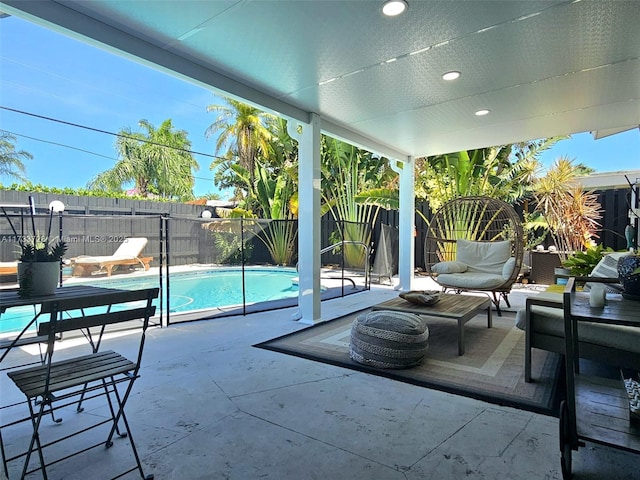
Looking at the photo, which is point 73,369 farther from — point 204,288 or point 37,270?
point 204,288

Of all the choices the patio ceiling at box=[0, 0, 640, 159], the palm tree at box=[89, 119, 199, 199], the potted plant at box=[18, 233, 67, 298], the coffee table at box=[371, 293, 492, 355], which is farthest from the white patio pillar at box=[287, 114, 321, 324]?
the palm tree at box=[89, 119, 199, 199]

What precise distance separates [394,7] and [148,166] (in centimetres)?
1866

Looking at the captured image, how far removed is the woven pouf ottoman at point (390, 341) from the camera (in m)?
2.80

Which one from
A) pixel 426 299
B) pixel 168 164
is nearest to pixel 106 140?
pixel 168 164

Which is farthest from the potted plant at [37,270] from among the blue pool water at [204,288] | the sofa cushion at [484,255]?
the sofa cushion at [484,255]

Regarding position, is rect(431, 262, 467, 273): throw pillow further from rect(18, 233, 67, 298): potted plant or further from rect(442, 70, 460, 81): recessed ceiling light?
rect(18, 233, 67, 298): potted plant

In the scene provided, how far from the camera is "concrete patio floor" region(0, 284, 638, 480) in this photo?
5.38 ft

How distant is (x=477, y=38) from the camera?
113 inches

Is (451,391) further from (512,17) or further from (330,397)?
(512,17)

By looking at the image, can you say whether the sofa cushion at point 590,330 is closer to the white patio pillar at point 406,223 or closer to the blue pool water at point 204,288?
the white patio pillar at point 406,223

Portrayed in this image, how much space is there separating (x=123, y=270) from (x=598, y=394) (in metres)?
7.08

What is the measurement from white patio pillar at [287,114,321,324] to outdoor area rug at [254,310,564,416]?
363mm

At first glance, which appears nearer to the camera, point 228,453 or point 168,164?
point 228,453

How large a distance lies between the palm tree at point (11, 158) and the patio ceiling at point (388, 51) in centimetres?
1557
